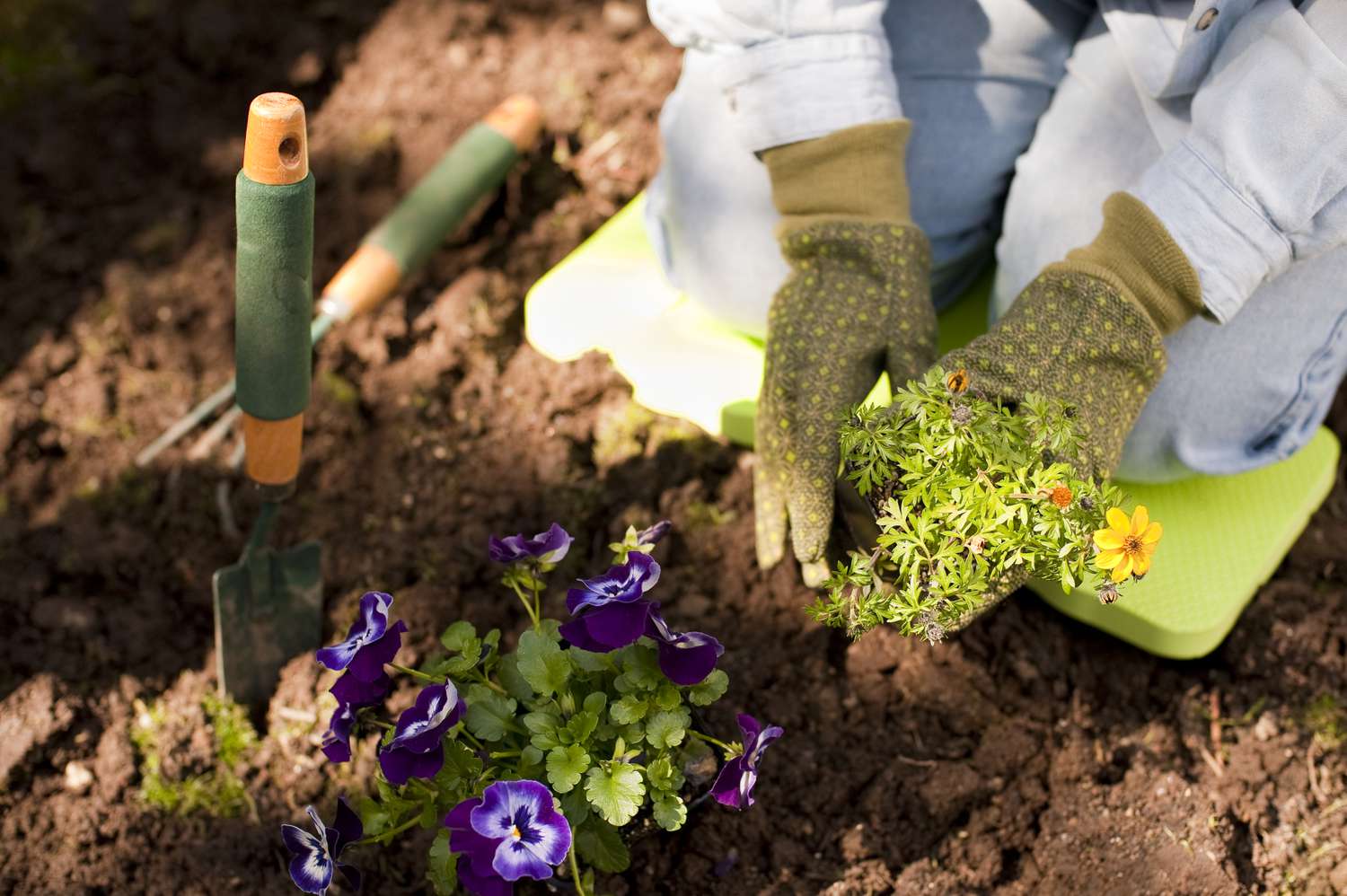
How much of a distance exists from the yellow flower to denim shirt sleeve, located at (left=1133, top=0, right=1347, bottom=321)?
0.38 meters

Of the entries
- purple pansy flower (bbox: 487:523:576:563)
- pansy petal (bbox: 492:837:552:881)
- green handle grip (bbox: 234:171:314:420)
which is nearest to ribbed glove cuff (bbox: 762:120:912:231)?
purple pansy flower (bbox: 487:523:576:563)

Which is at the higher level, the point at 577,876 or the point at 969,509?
the point at 969,509

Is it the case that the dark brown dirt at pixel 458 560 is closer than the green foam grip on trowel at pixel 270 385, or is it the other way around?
the green foam grip on trowel at pixel 270 385

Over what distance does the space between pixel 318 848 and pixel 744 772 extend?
0.46m

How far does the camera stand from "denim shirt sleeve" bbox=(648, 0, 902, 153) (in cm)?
167

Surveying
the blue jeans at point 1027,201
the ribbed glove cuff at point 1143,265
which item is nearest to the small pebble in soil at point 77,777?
the blue jeans at point 1027,201

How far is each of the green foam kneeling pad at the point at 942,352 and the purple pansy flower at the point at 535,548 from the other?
56cm

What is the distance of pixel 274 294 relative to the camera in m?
1.41

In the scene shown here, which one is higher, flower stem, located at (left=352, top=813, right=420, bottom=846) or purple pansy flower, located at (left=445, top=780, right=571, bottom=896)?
purple pansy flower, located at (left=445, top=780, right=571, bottom=896)

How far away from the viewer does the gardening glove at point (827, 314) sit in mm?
1507

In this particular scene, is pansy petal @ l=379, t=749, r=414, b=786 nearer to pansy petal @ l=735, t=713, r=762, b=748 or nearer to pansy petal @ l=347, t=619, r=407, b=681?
pansy petal @ l=347, t=619, r=407, b=681

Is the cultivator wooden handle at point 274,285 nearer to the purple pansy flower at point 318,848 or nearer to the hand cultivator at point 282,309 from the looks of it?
the hand cultivator at point 282,309

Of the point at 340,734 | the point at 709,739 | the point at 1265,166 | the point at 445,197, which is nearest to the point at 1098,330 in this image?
the point at 1265,166

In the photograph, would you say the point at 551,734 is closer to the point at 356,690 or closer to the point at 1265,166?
the point at 356,690
